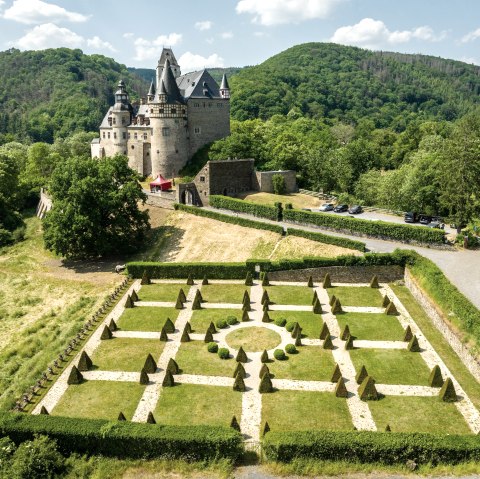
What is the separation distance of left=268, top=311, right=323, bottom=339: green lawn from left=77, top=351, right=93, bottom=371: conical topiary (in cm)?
1464

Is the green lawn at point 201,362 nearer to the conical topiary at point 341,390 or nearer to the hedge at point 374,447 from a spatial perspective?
the conical topiary at point 341,390

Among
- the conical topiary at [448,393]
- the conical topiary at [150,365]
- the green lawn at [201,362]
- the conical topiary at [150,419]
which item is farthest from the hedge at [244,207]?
the conical topiary at [150,419]

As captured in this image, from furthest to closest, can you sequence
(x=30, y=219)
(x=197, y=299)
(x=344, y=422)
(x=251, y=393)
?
1. (x=30, y=219)
2. (x=197, y=299)
3. (x=251, y=393)
4. (x=344, y=422)

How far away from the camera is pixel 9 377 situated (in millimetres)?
30312

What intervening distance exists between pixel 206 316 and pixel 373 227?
72.1ft

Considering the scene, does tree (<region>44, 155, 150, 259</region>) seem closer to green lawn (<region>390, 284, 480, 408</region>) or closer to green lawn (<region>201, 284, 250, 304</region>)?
green lawn (<region>201, 284, 250, 304</region>)

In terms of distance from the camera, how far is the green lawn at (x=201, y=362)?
96.2 feet

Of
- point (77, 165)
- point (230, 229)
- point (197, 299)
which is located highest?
point (77, 165)

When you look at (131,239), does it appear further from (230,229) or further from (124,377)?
(124,377)

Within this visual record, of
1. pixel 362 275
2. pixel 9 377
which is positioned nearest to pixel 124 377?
pixel 9 377

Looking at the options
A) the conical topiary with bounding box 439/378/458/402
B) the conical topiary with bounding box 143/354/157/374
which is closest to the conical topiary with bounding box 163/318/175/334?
the conical topiary with bounding box 143/354/157/374

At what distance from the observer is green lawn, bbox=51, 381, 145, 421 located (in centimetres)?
2516

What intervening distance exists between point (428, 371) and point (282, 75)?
167m

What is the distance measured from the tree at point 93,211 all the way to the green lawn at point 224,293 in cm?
1686
